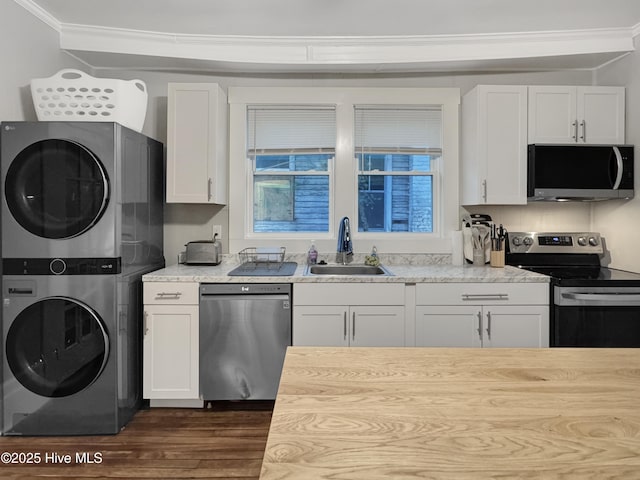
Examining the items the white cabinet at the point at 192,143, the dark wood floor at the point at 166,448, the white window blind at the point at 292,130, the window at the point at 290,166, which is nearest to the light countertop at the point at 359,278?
the white cabinet at the point at 192,143

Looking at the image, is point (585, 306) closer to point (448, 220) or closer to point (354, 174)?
point (448, 220)

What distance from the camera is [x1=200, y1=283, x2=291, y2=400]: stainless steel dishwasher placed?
8.68 feet

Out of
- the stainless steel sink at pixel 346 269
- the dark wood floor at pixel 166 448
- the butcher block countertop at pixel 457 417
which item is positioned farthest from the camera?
the stainless steel sink at pixel 346 269

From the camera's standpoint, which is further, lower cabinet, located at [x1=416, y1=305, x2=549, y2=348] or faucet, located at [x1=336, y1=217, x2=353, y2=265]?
faucet, located at [x1=336, y1=217, x2=353, y2=265]

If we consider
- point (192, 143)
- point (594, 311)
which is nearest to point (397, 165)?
point (192, 143)

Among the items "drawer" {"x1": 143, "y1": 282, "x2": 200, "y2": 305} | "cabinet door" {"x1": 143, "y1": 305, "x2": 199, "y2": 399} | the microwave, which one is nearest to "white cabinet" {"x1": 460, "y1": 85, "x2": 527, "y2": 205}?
the microwave

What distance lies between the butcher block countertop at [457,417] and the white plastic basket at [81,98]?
216cm

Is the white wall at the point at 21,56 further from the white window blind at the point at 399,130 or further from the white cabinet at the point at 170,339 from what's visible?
the white window blind at the point at 399,130

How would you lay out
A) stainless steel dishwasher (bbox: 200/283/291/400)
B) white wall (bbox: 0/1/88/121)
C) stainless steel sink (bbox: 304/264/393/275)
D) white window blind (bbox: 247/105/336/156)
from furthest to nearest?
white window blind (bbox: 247/105/336/156), stainless steel sink (bbox: 304/264/393/275), stainless steel dishwasher (bbox: 200/283/291/400), white wall (bbox: 0/1/88/121)

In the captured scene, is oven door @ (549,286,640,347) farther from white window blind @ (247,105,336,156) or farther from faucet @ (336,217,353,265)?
white window blind @ (247,105,336,156)

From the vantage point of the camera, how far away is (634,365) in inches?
38.9

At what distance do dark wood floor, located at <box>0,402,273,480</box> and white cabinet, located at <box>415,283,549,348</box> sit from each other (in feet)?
4.13

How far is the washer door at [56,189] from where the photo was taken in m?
2.32

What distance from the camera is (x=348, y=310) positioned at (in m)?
2.66
